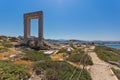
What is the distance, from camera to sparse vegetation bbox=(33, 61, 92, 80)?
39.8 ft

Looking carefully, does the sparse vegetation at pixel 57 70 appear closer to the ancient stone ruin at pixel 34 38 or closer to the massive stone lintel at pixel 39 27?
the ancient stone ruin at pixel 34 38

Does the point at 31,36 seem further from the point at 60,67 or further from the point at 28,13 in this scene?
the point at 60,67

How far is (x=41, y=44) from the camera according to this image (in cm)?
2983

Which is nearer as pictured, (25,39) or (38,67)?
(38,67)

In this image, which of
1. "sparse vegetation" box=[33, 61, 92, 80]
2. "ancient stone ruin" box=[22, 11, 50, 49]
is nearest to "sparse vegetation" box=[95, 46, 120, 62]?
"ancient stone ruin" box=[22, 11, 50, 49]

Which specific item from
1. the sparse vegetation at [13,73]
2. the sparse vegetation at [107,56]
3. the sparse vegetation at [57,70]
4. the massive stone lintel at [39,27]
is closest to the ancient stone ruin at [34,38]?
the massive stone lintel at [39,27]

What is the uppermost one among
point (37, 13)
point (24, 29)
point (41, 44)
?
point (37, 13)

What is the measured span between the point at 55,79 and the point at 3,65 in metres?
3.91

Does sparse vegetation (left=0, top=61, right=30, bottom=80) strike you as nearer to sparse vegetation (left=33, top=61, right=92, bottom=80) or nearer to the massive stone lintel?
sparse vegetation (left=33, top=61, right=92, bottom=80)

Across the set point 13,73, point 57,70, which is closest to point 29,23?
point 57,70

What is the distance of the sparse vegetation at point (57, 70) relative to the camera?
1214 centimetres

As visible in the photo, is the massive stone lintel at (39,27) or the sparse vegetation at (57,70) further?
the massive stone lintel at (39,27)

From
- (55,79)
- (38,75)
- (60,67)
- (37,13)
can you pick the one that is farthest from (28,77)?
(37,13)

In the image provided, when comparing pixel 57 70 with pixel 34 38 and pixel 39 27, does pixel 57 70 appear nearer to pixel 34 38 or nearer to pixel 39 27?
pixel 39 27
